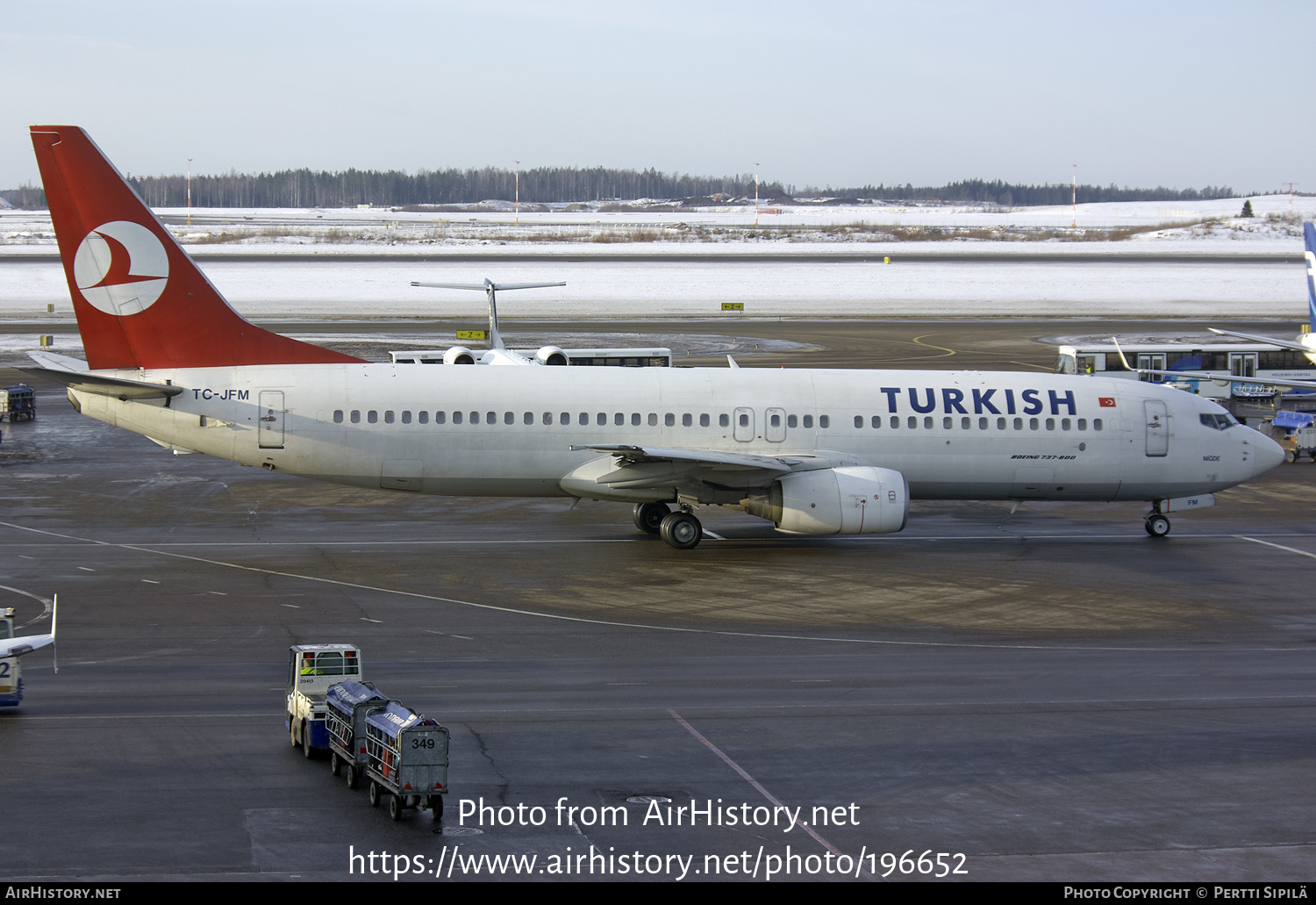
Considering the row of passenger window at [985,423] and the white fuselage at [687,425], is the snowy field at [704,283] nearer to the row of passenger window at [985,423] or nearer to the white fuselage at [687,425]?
the white fuselage at [687,425]

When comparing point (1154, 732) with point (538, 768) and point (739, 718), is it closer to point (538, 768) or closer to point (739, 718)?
point (739, 718)

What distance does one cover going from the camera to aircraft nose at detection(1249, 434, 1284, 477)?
33.1 m

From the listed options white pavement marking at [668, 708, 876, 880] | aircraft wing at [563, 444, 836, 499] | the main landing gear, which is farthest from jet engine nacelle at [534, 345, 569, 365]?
white pavement marking at [668, 708, 876, 880]

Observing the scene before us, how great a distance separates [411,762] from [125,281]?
19215mm

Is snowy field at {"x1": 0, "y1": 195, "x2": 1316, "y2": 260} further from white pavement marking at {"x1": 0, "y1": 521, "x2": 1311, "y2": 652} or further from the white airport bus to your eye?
white pavement marking at {"x1": 0, "y1": 521, "x2": 1311, "y2": 652}

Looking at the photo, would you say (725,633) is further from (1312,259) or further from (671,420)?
(1312,259)

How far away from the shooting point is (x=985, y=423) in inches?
1246

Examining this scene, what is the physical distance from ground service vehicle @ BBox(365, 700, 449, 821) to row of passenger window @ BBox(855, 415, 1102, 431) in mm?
18919

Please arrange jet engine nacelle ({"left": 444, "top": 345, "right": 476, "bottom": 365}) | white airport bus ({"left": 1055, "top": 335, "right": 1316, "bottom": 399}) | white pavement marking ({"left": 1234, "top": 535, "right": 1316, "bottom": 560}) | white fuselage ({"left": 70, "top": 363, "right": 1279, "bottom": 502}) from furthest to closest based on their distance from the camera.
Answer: white airport bus ({"left": 1055, "top": 335, "right": 1316, "bottom": 399})
jet engine nacelle ({"left": 444, "top": 345, "right": 476, "bottom": 365})
white pavement marking ({"left": 1234, "top": 535, "right": 1316, "bottom": 560})
white fuselage ({"left": 70, "top": 363, "right": 1279, "bottom": 502})

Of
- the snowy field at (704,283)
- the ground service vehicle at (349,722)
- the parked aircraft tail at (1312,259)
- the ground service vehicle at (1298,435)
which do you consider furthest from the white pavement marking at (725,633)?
the snowy field at (704,283)

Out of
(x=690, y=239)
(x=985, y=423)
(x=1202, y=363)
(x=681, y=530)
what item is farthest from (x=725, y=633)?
(x=690, y=239)

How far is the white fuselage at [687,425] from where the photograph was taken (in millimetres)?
29453

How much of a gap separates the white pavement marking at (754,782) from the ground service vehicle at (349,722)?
455 centimetres
